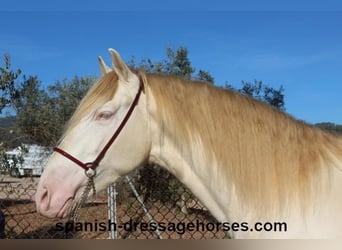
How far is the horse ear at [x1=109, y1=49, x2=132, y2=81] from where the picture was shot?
2394 mm

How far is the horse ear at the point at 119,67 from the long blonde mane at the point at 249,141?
8.4 inches

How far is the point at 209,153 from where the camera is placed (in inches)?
91.3

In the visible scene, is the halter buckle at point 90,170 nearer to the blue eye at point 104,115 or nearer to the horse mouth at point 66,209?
the horse mouth at point 66,209

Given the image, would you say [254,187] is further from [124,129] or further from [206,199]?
[124,129]

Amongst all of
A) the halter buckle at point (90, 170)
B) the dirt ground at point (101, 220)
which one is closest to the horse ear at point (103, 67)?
the halter buckle at point (90, 170)

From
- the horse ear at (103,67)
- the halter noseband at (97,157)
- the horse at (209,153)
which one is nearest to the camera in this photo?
the horse at (209,153)

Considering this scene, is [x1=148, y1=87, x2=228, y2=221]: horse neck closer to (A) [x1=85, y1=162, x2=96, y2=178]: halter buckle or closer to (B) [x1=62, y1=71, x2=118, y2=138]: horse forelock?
(B) [x1=62, y1=71, x2=118, y2=138]: horse forelock

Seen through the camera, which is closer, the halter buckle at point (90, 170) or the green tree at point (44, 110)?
the halter buckle at point (90, 170)

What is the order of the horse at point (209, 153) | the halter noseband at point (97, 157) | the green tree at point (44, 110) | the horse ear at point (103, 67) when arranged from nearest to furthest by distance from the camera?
the horse at point (209, 153) → the halter noseband at point (97, 157) → the horse ear at point (103, 67) → the green tree at point (44, 110)

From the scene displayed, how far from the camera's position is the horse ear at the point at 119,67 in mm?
2394

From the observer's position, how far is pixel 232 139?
2283 millimetres

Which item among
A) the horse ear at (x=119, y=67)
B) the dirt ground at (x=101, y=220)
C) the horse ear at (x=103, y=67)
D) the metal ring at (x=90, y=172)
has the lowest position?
the dirt ground at (x=101, y=220)

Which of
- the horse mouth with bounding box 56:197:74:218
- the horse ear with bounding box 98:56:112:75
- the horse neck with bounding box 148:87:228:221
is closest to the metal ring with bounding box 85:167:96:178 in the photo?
the horse mouth with bounding box 56:197:74:218

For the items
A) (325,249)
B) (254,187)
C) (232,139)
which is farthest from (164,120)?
(325,249)
